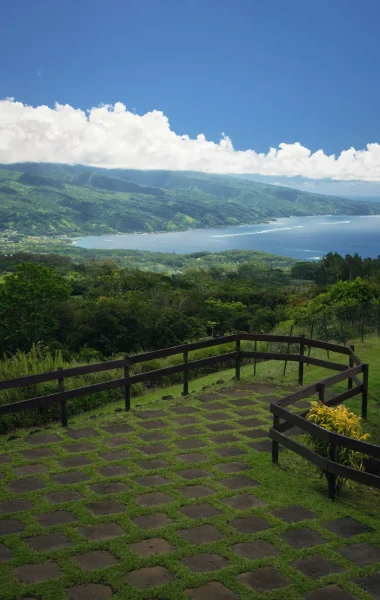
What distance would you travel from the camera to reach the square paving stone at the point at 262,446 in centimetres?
772

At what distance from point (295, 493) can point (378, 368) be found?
723cm

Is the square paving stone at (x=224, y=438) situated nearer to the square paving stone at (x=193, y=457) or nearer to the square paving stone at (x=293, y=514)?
the square paving stone at (x=193, y=457)

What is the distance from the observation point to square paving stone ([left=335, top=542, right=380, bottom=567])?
489cm

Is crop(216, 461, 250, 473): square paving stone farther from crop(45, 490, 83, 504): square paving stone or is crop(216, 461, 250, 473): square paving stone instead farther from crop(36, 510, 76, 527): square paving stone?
crop(36, 510, 76, 527): square paving stone

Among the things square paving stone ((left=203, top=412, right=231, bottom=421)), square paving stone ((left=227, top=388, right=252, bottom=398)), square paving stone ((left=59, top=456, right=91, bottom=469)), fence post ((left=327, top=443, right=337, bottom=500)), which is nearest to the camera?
fence post ((left=327, top=443, right=337, bottom=500))

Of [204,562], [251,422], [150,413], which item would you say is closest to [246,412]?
[251,422]

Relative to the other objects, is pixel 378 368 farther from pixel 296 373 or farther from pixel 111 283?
pixel 111 283

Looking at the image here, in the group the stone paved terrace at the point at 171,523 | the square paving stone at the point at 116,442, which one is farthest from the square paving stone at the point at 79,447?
the square paving stone at the point at 116,442

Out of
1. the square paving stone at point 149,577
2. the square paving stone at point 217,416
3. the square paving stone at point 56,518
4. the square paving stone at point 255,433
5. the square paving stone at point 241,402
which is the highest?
the square paving stone at point 149,577

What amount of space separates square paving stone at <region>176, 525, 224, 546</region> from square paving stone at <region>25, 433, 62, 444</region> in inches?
131

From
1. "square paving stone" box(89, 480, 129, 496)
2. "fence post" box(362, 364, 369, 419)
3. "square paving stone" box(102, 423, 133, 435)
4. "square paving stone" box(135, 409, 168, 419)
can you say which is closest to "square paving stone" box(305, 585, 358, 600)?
"square paving stone" box(89, 480, 129, 496)

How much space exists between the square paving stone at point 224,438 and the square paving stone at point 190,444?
22 centimetres

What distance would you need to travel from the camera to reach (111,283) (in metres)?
66.7

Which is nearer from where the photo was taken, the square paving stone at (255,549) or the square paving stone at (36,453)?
the square paving stone at (255,549)
